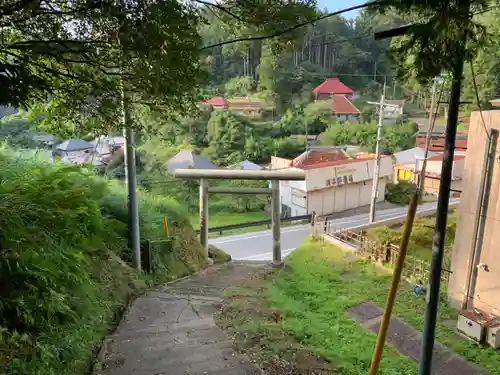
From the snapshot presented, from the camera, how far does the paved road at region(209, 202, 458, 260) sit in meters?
17.2

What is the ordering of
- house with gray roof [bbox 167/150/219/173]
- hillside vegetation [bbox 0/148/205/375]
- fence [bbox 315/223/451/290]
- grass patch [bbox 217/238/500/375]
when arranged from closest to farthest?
1. hillside vegetation [bbox 0/148/205/375]
2. grass patch [bbox 217/238/500/375]
3. fence [bbox 315/223/451/290]
4. house with gray roof [bbox 167/150/219/173]

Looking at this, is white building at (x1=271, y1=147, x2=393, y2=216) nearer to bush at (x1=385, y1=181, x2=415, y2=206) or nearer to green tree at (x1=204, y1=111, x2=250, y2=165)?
bush at (x1=385, y1=181, x2=415, y2=206)

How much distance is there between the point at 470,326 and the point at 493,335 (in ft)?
1.32

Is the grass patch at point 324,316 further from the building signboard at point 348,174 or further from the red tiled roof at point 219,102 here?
the red tiled roof at point 219,102

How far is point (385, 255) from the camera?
39.2ft

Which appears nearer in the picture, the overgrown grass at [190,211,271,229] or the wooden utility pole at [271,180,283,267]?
the wooden utility pole at [271,180,283,267]

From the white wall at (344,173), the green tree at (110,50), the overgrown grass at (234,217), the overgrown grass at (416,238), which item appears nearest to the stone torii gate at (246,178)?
the overgrown grass at (416,238)

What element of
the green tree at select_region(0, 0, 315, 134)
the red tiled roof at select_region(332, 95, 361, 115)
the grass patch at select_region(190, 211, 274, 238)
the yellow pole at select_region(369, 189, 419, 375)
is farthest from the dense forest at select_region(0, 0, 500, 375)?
the red tiled roof at select_region(332, 95, 361, 115)

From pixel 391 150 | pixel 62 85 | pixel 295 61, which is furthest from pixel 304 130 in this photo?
pixel 62 85

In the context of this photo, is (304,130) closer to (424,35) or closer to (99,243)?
(99,243)

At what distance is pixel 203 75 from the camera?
382 cm

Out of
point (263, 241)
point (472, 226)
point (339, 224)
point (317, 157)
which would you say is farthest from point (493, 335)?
point (317, 157)

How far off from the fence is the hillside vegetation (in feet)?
21.2

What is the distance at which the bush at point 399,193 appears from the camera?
2573cm
